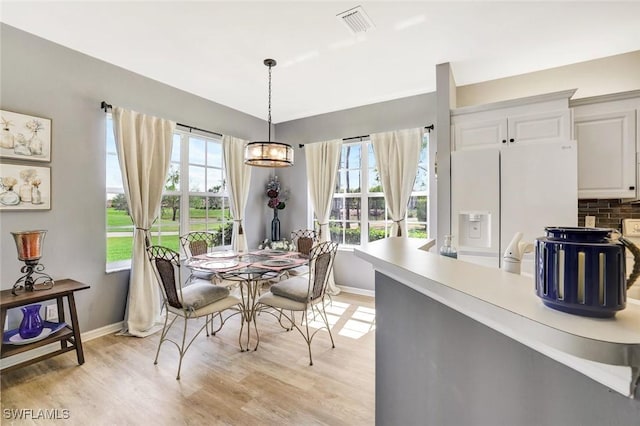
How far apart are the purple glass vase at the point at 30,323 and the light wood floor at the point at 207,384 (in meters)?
0.33

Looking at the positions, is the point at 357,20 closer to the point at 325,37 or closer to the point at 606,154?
the point at 325,37

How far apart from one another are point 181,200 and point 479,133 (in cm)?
349

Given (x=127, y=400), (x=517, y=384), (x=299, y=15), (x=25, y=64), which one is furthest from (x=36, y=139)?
(x=517, y=384)

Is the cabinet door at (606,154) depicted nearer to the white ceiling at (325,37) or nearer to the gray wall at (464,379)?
the white ceiling at (325,37)

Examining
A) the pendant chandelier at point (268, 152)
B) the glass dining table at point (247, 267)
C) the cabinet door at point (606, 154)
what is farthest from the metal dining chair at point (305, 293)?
the cabinet door at point (606, 154)

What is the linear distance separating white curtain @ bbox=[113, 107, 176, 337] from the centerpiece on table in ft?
5.79

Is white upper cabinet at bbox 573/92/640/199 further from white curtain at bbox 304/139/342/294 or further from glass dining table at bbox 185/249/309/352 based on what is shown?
white curtain at bbox 304/139/342/294

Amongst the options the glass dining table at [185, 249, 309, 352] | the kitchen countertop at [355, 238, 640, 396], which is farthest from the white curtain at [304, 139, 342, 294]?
the kitchen countertop at [355, 238, 640, 396]

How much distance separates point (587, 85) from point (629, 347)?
3540 millimetres

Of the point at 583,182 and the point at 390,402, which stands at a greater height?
the point at 583,182

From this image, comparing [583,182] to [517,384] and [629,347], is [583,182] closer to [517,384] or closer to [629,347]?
[517,384]

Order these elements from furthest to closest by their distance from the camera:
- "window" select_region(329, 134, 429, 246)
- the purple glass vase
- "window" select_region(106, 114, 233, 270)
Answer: "window" select_region(329, 134, 429, 246), "window" select_region(106, 114, 233, 270), the purple glass vase

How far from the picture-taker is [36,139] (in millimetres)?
2490

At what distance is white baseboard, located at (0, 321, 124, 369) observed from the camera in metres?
2.36
